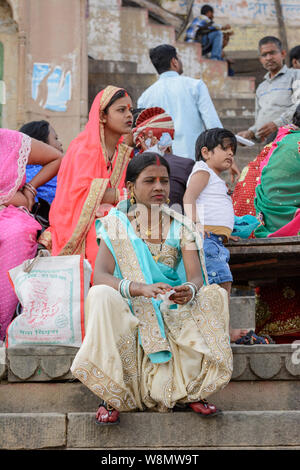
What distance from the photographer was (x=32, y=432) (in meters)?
3.73

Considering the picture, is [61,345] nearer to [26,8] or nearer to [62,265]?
[62,265]

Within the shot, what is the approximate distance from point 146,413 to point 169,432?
0.13 metres

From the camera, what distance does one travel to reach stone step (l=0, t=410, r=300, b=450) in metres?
3.66

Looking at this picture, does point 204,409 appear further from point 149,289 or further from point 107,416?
point 149,289

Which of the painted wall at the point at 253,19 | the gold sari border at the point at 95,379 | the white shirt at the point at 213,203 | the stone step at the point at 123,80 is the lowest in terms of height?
the gold sari border at the point at 95,379

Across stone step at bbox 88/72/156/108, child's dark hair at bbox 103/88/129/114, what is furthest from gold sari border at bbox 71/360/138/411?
stone step at bbox 88/72/156/108

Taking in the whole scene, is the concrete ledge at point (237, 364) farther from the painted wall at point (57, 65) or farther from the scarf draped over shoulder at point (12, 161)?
the painted wall at point (57, 65)

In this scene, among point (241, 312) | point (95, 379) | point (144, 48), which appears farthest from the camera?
point (144, 48)

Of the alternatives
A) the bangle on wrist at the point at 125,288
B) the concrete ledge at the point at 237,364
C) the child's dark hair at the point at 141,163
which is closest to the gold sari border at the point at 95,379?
the bangle on wrist at the point at 125,288

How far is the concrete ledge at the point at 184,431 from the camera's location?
12.0 ft

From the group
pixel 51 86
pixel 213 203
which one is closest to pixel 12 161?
pixel 213 203

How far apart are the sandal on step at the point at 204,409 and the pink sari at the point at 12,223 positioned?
1402 millimetres

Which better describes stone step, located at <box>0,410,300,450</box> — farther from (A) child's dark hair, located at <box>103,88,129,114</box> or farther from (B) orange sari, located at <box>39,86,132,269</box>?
(A) child's dark hair, located at <box>103,88,129,114</box>

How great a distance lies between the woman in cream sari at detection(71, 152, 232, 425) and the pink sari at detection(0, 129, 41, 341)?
825 mm
